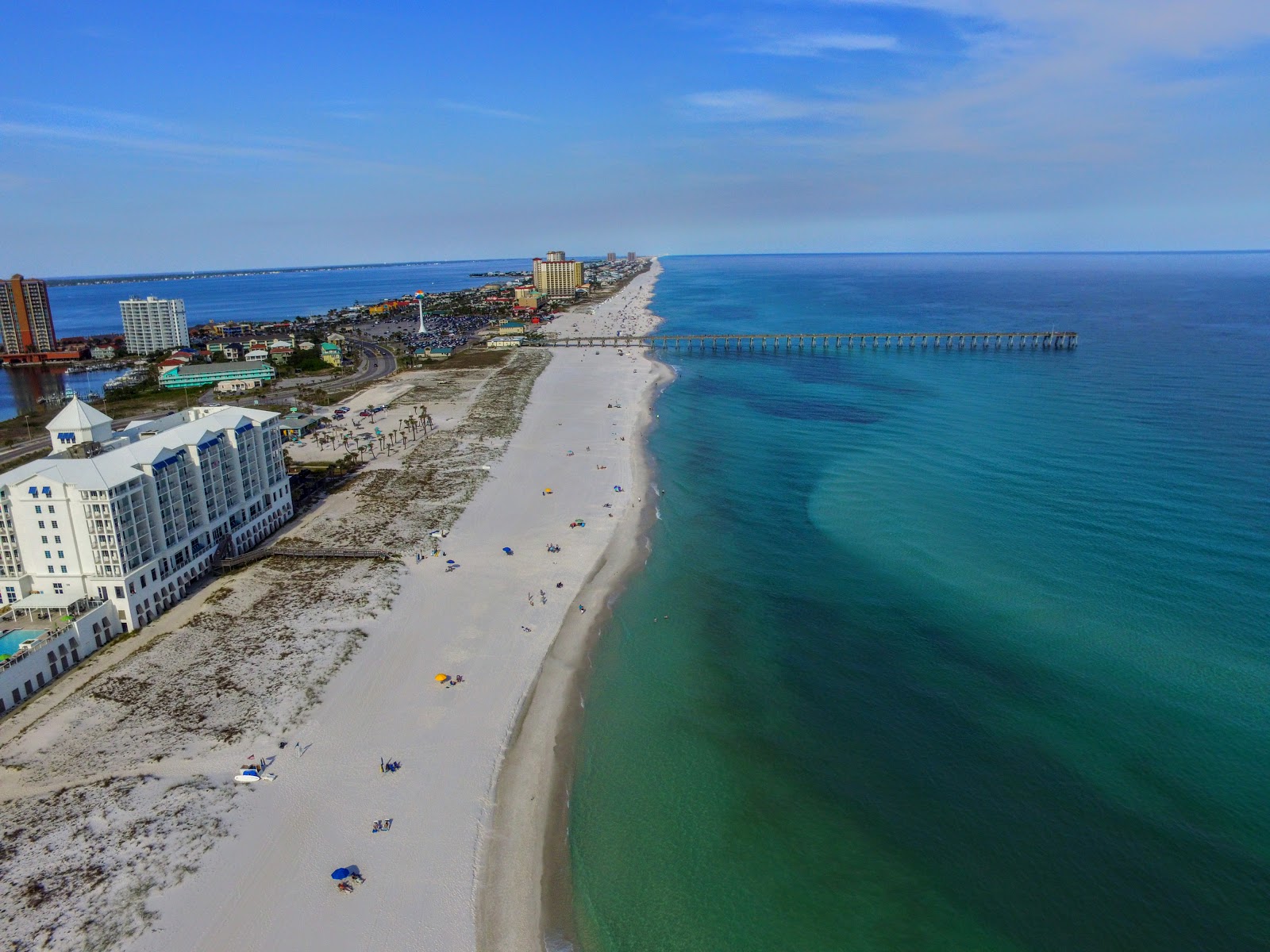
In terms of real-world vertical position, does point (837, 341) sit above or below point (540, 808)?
above

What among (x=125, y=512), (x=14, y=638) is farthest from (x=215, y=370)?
(x=14, y=638)

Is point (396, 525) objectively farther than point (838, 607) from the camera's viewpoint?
Yes

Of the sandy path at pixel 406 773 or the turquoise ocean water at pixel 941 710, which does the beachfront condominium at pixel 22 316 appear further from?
the turquoise ocean water at pixel 941 710

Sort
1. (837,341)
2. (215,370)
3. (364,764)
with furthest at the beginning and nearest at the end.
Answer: (837,341)
(215,370)
(364,764)

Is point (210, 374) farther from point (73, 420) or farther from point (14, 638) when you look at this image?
point (14, 638)

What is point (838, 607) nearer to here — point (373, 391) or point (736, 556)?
point (736, 556)

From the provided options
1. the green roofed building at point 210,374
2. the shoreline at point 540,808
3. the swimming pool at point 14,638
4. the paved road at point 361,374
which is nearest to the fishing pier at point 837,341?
the paved road at point 361,374

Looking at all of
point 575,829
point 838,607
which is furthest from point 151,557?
point 838,607
